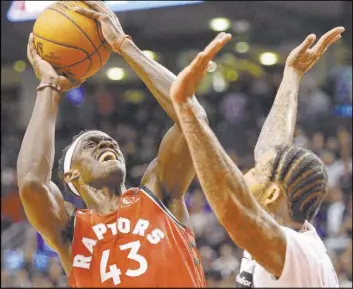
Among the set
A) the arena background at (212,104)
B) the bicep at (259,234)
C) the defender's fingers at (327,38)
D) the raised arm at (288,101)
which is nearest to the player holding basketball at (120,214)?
the raised arm at (288,101)

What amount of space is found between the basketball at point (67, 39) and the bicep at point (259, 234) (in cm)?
142

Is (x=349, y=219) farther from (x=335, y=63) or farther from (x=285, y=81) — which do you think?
(x=285, y=81)

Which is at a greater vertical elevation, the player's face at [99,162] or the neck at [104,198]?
the player's face at [99,162]

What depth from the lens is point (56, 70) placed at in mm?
3814

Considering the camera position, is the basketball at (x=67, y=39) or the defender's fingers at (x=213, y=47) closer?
the defender's fingers at (x=213, y=47)

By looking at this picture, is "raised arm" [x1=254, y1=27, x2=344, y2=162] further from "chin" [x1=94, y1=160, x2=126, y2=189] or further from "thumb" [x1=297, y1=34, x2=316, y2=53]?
"chin" [x1=94, y1=160, x2=126, y2=189]

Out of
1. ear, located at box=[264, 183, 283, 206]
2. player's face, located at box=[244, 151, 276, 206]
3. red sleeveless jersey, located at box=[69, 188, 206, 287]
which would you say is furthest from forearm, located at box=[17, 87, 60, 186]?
ear, located at box=[264, 183, 283, 206]

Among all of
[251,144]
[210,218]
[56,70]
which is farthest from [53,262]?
[56,70]

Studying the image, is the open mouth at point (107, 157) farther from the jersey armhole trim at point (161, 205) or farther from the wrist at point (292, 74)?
the wrist at point (292, 74)

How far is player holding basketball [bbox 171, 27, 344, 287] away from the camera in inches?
107

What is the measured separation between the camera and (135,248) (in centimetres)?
355

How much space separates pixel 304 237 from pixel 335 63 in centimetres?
1103

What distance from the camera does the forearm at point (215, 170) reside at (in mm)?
2713

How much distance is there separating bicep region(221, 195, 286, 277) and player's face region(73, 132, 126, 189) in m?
1.25
